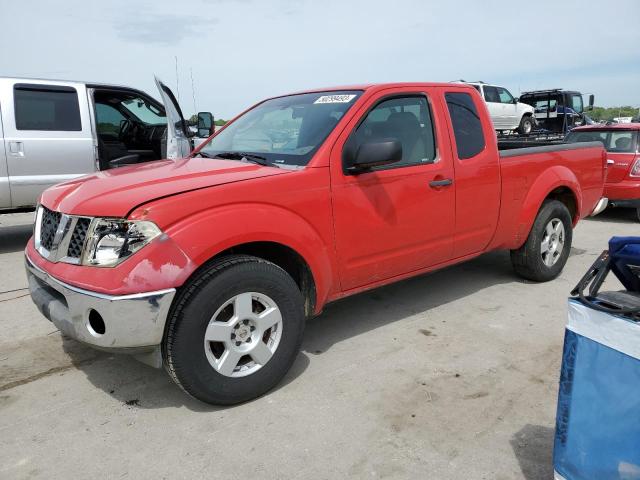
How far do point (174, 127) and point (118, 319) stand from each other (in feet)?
12.9

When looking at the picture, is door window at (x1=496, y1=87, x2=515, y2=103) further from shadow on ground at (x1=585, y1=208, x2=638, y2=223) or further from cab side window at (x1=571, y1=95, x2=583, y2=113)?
shadow on ground at (x1=585, y1=208, x2=638, y2=223)

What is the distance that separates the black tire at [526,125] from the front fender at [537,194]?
59.0ft

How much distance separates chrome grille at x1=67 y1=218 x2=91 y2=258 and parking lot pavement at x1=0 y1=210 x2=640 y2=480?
879 mm

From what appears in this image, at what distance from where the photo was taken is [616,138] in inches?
329

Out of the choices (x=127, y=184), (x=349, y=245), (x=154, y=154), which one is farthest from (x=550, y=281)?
(x=154, y=154)

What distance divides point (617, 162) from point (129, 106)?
294 inches

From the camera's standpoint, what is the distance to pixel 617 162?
8.09 m

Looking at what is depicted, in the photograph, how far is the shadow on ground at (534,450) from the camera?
2.29 meters

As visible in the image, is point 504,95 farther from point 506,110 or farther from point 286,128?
point 286,128

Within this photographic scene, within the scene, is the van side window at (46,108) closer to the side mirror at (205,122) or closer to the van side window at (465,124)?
the side mirror at (205,122)

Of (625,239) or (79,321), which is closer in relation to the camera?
(625,239)

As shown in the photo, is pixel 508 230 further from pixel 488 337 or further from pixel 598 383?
pixel 598 383

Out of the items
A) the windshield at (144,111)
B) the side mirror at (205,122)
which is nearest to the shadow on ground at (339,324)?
the side mirror at (205,122)

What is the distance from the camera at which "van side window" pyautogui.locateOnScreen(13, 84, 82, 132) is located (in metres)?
6.41
